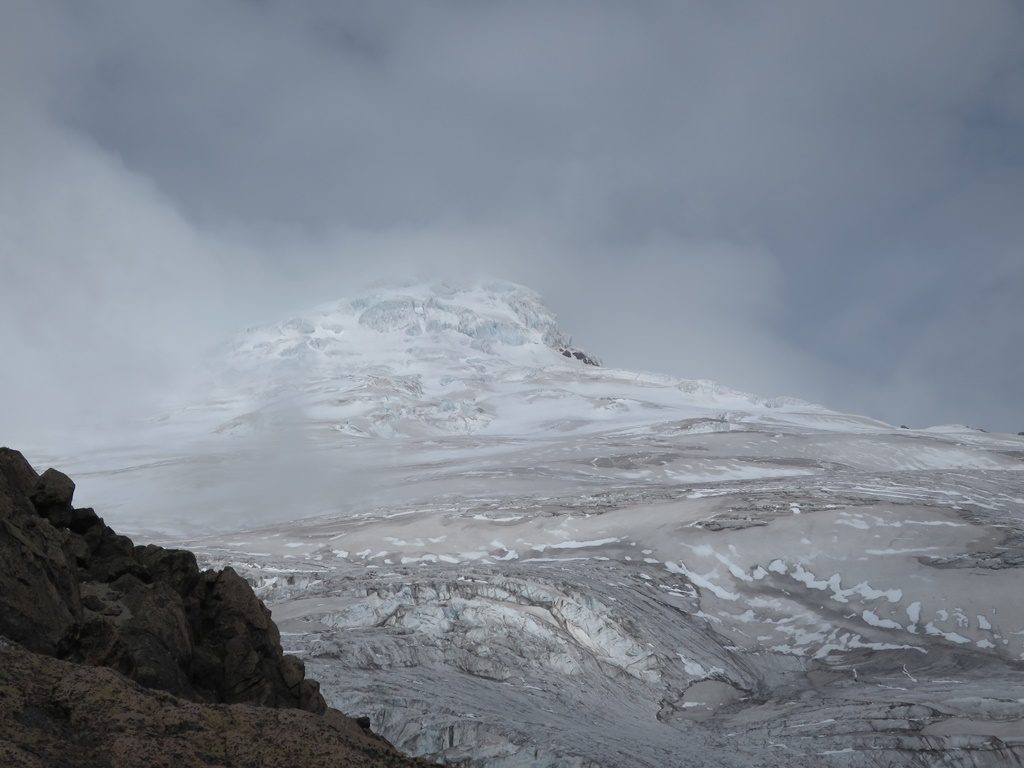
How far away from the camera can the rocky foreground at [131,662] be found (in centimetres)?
767

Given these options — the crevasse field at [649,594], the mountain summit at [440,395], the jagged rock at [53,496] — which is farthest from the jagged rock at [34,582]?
the mountain summit at [440,395]

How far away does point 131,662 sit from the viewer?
38.3 ft

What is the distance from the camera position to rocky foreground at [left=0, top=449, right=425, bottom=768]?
7.67m

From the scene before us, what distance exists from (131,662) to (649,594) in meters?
30.5

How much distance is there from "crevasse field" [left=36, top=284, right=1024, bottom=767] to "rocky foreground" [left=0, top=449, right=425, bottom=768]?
8.82 metres

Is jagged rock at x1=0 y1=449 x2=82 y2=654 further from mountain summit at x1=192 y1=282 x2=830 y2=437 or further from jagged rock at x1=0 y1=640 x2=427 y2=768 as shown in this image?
mountain summit at x1=192 y1=282 x2=830 y2=437

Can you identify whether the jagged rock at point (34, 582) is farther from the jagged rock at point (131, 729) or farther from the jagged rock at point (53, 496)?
the jagged rock at point (53, 496)

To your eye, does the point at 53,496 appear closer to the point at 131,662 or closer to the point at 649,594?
the point at 131,662

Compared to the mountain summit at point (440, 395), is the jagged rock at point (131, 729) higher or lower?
lower

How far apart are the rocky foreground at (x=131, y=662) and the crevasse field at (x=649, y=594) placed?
882cm

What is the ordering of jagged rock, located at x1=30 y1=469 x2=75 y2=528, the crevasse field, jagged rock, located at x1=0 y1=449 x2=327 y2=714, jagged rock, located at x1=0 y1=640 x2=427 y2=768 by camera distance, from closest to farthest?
jagged rock, located at x1=0 y1=640 x2=427 y2=768 < jagged rock, located at x1=0 y1=449 x2=327 y2=714 < jagged rock, located at x1=30 y1=469 x2=75 y2=528 < the crevasse field

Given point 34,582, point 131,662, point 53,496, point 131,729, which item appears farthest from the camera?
point 53,496

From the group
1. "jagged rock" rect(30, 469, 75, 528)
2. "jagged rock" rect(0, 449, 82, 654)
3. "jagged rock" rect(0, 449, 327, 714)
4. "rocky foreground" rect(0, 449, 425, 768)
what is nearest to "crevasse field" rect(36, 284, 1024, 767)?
"jagged rock" rect(0, 449, 327, 714)

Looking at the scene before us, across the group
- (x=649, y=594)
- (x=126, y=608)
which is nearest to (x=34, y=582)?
(x=126, y=608)
